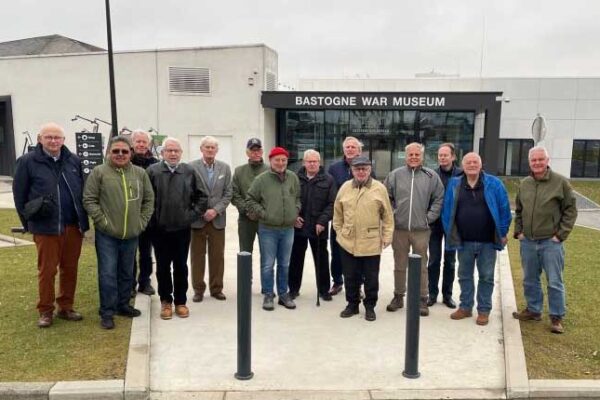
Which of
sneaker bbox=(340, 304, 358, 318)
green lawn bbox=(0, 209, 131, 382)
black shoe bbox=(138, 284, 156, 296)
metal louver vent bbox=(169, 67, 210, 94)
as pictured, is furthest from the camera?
metal louver vent bbox=(169, 67, 210, 94)

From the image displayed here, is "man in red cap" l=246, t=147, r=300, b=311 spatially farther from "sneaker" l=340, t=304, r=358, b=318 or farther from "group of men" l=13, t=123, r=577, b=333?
"sneaker" l=340, t=304, r=358, b=318

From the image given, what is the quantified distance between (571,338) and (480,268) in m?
1.04

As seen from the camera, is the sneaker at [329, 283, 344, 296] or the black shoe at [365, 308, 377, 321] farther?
the sneaker at [329, 283, 344, 296]

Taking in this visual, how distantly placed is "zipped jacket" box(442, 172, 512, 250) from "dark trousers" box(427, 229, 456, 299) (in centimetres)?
45

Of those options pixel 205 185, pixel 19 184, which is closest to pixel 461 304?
pixel 205 185

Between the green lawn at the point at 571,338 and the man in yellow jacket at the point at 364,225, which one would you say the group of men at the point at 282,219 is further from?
the green lawn at the point at 571,338

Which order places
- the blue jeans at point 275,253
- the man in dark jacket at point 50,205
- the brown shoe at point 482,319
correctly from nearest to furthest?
the man in dark jacket at point 50,205, the brown shoe at point 482,319, the blue jeans at point 275,253

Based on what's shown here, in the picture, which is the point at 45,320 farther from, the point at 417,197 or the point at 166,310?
the point at 417,197

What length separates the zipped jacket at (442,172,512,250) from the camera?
5555 mm

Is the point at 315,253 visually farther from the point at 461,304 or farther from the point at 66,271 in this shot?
the point at 66,271

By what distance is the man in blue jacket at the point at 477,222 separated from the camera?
5.57 m

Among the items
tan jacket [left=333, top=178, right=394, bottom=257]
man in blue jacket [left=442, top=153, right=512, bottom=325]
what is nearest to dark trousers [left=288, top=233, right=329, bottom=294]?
tan jacket [left=333, top=178, right=394, bottom=257]

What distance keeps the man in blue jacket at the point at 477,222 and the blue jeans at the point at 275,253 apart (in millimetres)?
1725

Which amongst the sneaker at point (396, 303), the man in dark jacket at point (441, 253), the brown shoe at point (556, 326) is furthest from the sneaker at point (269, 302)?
the brown shoe at point (556, 326)
